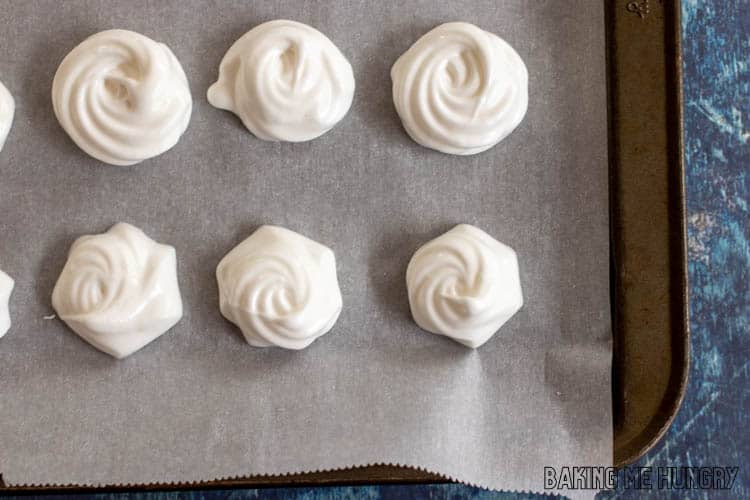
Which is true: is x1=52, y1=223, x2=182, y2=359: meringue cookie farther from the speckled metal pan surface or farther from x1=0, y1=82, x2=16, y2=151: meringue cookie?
the speckled metal pan surface

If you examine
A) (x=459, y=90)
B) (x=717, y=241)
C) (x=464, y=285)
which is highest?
(x=459, y=90)

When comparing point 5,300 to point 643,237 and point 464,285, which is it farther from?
point 643,237

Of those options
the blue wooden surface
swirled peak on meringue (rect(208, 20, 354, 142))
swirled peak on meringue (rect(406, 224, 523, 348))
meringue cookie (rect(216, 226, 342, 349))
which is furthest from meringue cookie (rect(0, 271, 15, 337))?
the blue wooden surface

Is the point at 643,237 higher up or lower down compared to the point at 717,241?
higher up

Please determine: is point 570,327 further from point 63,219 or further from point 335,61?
point 63,219

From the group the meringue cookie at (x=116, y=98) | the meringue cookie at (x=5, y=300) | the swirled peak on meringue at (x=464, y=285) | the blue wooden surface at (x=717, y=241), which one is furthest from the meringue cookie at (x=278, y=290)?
the blue wooden surface at (x=717, y=241)

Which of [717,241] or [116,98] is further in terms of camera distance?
[717,241]

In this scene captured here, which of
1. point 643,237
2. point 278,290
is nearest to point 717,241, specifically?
point 643,237
